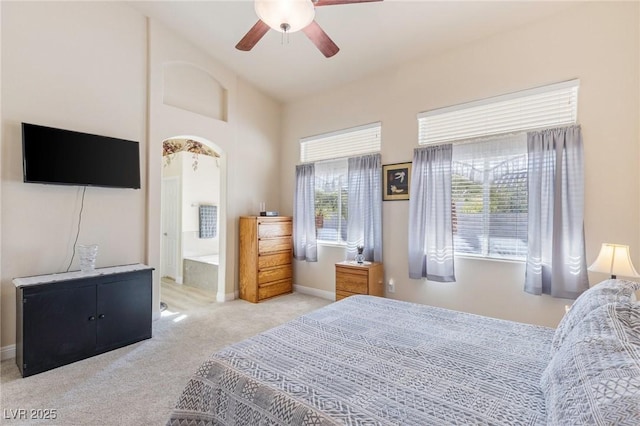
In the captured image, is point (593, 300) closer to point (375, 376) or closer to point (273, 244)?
point (375, 376)

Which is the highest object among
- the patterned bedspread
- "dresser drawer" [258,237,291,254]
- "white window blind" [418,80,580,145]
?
"white window blind" [418,80,580,145]

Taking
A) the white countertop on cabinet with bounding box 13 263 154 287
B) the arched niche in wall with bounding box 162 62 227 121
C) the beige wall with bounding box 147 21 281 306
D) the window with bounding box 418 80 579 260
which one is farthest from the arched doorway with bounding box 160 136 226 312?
the window with bounding box 418 80 579 260

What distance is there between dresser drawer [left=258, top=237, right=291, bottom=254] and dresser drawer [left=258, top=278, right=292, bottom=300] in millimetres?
540

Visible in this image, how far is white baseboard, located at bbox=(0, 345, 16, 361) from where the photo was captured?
2818mm

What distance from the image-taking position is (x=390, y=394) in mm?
1248

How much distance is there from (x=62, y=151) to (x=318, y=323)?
2981 millimetres

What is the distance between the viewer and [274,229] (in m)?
4.89

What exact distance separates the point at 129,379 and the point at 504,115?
14.4ft

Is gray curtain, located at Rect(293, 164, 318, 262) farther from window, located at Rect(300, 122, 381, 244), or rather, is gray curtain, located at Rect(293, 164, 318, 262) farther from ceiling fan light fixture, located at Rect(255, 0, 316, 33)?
ceiling fan light fixture, located at Rect(255, 0, 316, 33)

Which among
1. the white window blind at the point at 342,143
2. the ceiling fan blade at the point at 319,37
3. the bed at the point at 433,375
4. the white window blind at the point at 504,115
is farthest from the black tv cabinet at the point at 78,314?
the white window blind at the point at 504,115

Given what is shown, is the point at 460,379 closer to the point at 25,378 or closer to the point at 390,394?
the point at 390,394

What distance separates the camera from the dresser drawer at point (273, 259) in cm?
469

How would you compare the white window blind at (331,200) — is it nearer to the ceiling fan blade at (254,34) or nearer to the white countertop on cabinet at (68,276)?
the ceiling fan blade at (254,34)

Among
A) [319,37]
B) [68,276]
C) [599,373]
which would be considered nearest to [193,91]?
[319,37]
